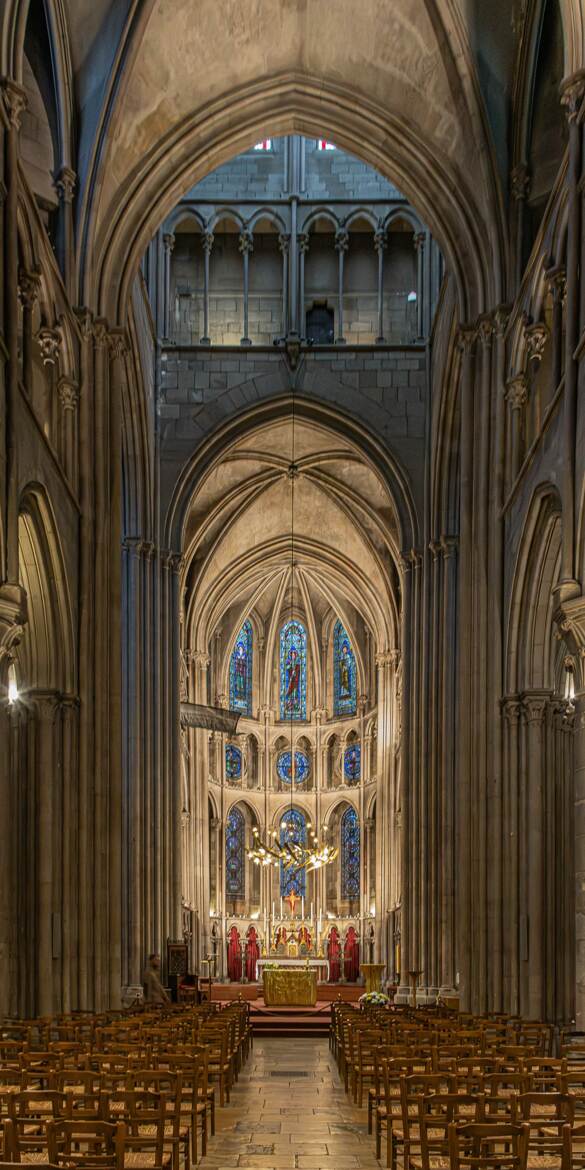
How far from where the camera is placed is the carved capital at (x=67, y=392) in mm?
23469

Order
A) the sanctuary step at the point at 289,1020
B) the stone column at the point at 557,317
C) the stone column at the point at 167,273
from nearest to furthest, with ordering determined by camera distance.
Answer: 1. the stone column at the point at 557,317
2. the sanctuary step at the point at 289,1020
3. the stone column at the point at 167,273

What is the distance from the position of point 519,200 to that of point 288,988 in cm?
2153

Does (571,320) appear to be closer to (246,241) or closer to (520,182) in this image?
(520,182)

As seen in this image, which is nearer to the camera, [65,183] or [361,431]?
[65,183]

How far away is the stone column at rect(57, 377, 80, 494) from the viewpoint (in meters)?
23.3

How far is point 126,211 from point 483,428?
7.38 m

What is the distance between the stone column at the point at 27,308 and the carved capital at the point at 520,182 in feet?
28.3

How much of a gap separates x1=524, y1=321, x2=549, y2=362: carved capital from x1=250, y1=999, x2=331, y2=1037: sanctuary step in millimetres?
17059

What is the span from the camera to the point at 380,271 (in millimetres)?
37500

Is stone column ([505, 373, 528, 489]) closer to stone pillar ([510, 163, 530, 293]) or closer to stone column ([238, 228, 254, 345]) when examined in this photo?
stone pillar ([510, 163, 530, 293])

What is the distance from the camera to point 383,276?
37844 millimetres

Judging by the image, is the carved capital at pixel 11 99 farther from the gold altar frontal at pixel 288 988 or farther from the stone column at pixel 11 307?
the gold altar frontal at pixel 288 988

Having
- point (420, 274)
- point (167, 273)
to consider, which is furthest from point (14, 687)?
point (420, 274)

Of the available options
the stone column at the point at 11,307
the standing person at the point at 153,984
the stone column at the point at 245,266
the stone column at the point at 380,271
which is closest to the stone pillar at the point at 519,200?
the stone column at the point at 11,307
